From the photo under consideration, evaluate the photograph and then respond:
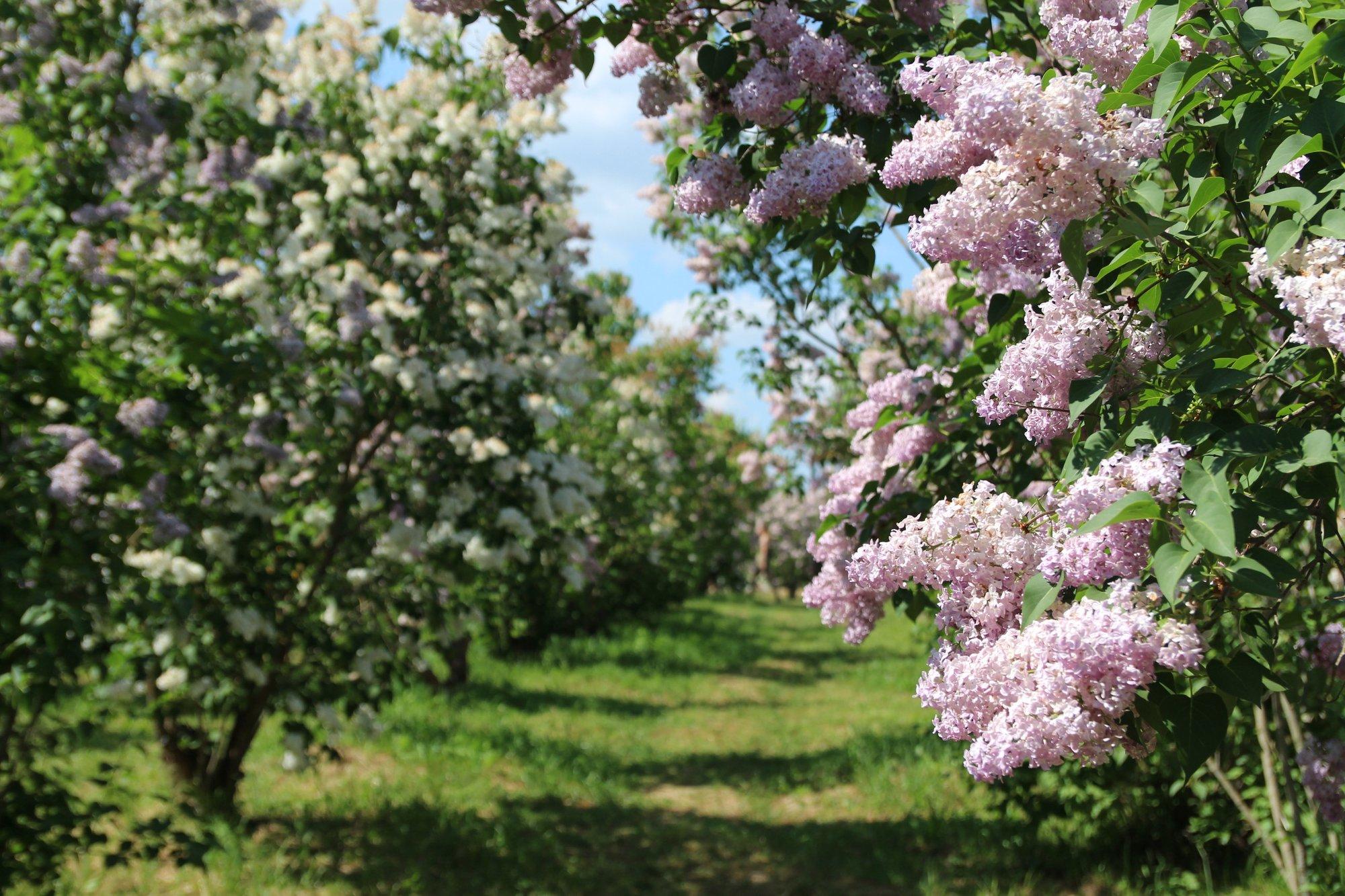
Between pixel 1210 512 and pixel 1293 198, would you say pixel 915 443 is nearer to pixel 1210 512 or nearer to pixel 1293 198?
pixel 1293 198

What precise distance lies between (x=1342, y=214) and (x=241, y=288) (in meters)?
4.81

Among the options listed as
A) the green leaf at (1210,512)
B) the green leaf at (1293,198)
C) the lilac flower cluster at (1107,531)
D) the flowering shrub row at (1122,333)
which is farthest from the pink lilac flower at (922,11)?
the green leaf at (1210,512)

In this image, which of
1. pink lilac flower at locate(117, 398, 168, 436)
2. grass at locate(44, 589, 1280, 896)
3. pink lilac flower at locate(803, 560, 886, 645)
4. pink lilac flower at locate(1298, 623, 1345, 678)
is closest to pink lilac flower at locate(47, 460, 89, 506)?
pink lilac flower at locate(117, 398, 168, 436)

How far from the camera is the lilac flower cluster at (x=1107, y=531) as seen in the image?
1.40 m

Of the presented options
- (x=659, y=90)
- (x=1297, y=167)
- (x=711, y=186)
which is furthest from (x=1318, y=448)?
(x=659, y=90)

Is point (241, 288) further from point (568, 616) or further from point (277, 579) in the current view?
point (568, 616)

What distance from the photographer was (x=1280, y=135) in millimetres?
1675

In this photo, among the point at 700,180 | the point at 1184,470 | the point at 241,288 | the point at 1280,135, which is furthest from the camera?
the point at 241,288

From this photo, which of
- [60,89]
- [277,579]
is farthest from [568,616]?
[60,89]

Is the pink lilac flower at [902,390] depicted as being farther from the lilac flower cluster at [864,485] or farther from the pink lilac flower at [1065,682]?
the pink lilac flower at [1065,682]

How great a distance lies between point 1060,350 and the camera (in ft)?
5.39

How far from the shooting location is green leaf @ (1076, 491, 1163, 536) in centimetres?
124

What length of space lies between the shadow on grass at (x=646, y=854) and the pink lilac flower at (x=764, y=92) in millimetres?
3913

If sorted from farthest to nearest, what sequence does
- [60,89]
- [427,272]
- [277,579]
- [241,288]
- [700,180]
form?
[427,272], [277,579], [241,288], [60,89], [700,180]
